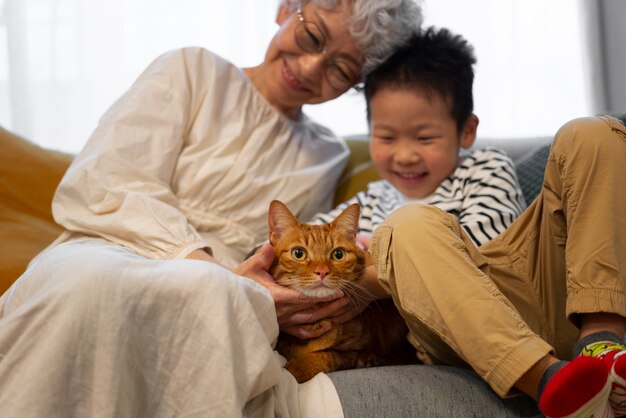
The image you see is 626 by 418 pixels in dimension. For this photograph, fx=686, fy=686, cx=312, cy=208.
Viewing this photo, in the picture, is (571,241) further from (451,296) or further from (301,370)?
(301,370)

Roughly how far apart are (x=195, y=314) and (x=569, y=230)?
0.71m

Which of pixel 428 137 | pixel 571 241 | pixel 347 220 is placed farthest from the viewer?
pixel 428 137

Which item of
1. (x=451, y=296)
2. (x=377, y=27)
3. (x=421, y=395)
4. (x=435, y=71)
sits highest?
(x=377, y=27)

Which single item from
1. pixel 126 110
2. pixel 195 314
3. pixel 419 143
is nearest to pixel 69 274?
pixel 195 314

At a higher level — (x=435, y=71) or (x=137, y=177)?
(x=435, y=71)

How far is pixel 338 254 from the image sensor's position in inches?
58.1

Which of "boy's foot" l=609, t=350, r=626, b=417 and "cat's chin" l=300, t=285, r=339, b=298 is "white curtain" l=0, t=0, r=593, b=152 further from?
"boy's foot" l=609, t=350, r=626, b=417

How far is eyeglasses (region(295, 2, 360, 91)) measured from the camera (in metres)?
1.83

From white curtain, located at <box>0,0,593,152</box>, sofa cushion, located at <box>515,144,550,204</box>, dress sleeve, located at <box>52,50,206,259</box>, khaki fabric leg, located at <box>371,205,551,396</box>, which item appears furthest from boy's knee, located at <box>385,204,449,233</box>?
white curtain, located at <box>0,0,593,152</box>

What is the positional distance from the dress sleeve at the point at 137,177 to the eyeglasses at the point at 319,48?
1.10 ft

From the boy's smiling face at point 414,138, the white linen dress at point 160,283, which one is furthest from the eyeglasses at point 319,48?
the white linen dress at point 160,283

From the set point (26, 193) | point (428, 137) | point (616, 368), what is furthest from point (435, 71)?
point (26, 193)

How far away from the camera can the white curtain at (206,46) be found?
2746 mm

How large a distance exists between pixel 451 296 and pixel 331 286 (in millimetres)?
317
